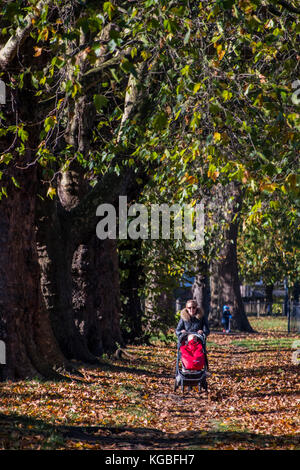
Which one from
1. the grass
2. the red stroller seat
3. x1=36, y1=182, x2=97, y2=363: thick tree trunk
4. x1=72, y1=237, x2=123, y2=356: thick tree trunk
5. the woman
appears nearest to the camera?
the red stroller seat

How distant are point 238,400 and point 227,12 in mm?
6687

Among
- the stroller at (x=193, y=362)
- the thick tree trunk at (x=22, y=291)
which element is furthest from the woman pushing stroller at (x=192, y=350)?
the thick tree trunk at (x=22, y=291)

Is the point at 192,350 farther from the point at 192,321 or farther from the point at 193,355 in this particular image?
the point at 192,321

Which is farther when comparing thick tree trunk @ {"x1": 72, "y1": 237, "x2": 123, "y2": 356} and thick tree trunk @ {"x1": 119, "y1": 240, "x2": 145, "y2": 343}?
thick tree trunk @ {"x1": 119, "y1": 240, "x2": 145, "y2": 343}

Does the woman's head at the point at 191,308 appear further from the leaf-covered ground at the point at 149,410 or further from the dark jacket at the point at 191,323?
the leaf-covered ground at the point at 149,410

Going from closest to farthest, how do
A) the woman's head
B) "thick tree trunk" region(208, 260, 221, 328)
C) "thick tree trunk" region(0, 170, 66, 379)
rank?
1. "thick tree trunk" region(0, 170, 66, 379)
2. the woman's head
3. "thick tree trunk" region(208, 260, 221, 328)

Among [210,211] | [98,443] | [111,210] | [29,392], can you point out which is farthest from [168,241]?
[98,443]

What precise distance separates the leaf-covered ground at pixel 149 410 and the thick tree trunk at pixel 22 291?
57 centimetres

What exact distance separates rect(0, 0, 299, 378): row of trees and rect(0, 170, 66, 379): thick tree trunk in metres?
0.03

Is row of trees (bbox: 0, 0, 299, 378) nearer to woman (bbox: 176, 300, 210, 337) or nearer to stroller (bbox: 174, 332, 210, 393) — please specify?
woman (bbox: 176, 300, 210, 337)

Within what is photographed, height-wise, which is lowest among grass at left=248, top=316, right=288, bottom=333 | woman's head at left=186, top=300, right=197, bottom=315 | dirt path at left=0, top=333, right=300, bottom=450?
grass at left=248, top=316, right=288, bottom=333

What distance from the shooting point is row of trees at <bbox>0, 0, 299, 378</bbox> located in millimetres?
9336

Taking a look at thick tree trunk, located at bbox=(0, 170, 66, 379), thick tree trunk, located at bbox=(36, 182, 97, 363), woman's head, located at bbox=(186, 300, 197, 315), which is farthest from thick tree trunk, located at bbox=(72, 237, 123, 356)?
woman's head, located at bbox=(186, 300, 197, 315)

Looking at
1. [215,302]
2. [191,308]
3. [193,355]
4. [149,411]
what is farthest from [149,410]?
[215,302]
